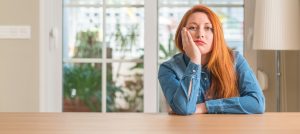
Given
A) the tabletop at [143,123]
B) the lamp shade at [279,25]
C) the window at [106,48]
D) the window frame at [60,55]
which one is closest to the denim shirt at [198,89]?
the tabletop at [143,123]

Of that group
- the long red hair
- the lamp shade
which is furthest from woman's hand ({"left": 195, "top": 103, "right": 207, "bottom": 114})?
the lamp shade

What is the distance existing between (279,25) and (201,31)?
1.26 meters

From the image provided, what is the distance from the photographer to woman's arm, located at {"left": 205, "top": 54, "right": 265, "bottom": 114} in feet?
5.36

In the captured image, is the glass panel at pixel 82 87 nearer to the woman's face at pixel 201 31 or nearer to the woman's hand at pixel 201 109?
the woman's face at pixel 201 31

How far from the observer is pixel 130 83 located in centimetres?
351

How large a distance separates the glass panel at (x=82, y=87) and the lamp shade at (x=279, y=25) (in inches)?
48.1

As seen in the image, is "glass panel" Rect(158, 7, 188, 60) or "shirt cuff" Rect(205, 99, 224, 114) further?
"glass panel" Rect(158, 7, 188, 60)

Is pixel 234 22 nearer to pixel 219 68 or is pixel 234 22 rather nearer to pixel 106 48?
pixel 106 48

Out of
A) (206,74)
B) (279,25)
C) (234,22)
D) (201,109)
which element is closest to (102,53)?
(234,22)

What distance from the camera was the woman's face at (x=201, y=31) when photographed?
177 cm

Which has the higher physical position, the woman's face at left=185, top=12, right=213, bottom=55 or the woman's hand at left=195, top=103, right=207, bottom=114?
the woman's face at left=185, top=12, right=213, bottom=55

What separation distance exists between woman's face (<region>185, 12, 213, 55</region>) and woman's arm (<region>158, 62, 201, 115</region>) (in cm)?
11

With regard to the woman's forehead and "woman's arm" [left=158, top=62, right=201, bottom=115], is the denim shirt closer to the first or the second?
"woman's arm" [left=158, top=62, right=201, bottom=115]

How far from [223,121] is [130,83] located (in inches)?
85.9
